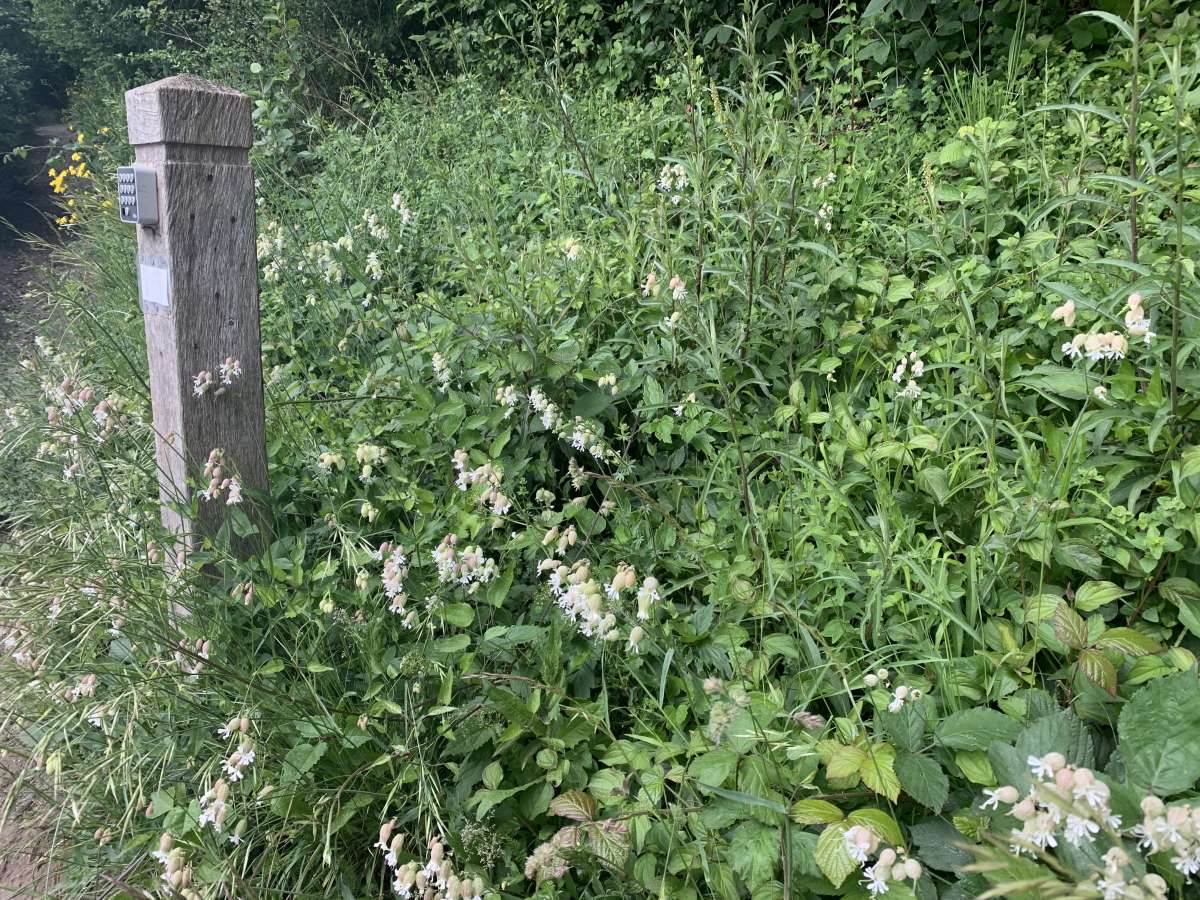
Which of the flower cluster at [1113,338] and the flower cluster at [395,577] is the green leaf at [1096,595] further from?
the flower cluster at [395,577]

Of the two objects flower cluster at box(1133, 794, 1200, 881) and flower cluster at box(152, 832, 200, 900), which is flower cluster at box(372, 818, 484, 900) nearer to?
flower cluster at box(152, 832, 200, 900)

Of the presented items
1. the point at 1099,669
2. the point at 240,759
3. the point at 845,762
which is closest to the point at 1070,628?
the point at 1099,669

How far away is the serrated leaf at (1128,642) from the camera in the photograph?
138 centimetres

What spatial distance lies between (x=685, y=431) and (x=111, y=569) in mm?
1477

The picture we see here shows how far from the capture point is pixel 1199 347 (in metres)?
1.58

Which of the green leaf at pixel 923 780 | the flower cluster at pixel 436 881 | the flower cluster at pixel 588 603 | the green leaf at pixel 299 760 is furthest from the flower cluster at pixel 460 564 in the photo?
the green leaf at pixel 923 780

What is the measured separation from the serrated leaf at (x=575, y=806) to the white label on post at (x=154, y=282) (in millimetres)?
1577

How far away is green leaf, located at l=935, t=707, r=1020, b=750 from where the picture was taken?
130cm

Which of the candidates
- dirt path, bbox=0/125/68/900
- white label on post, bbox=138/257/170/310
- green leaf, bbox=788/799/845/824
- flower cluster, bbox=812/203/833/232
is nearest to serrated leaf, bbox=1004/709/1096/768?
green leaf, bbox=788/799/845/824

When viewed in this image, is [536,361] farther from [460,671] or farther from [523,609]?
[460,671]

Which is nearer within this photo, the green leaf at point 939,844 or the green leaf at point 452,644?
the green leaf at point 939,844

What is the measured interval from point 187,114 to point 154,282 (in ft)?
1.43

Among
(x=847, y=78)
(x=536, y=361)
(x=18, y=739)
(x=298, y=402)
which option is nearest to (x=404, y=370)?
(x=298, y=402)

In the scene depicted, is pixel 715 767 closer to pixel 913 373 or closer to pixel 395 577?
pixel 395 577
